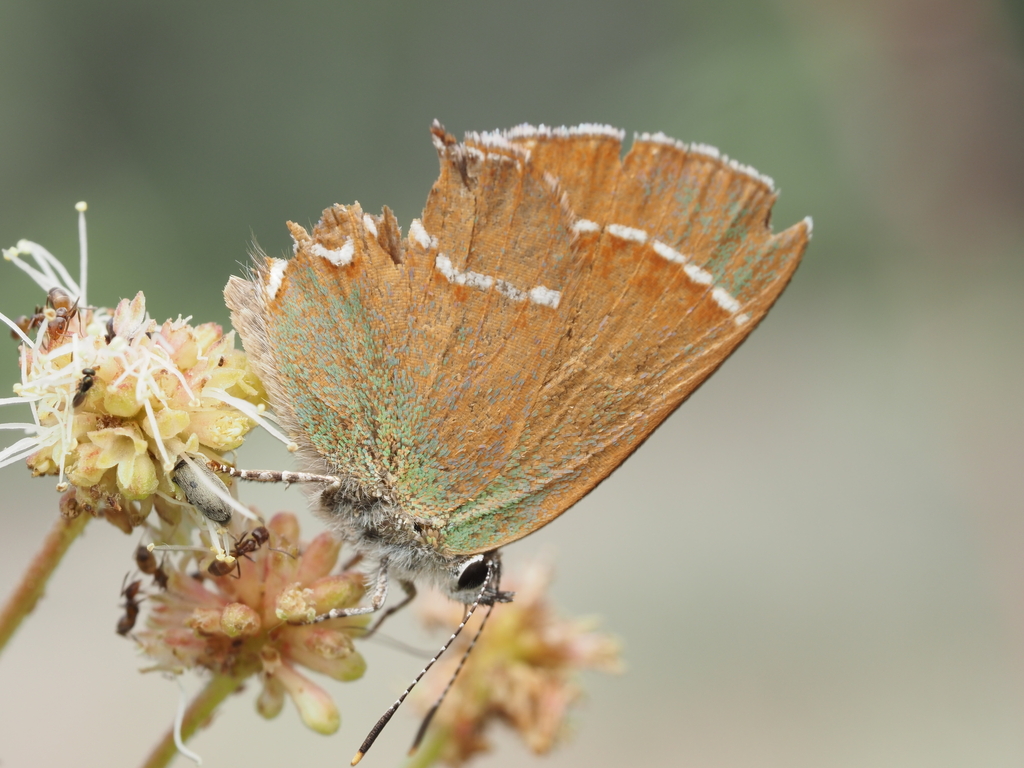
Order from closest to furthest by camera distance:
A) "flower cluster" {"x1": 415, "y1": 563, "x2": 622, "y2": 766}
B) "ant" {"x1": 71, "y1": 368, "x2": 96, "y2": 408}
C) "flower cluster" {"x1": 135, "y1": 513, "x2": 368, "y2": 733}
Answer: "ant" {"x1": 71, "y1": 368, "x2": 96, "y2": 408}, "flower cluster" {"x1": 135, "y1": 513, "x2": 368, "y2": 733}, "flower cluster" {"x1": 415, "y1": 563, "x2": 622, "y2": 766}

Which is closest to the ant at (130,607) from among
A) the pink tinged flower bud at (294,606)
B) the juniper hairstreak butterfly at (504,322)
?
the pink tinged flower bud at (294,606)

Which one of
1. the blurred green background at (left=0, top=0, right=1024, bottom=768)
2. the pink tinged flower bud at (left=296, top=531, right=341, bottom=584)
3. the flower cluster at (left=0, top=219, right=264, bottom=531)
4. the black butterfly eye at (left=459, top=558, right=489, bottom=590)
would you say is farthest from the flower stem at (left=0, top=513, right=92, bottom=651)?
the blurred green background at (left=0, top=0, right=1024, bottom=768)

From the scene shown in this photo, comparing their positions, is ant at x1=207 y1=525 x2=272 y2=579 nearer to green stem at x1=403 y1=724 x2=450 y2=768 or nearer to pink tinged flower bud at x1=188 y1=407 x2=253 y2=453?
pink tinged flower bud at x1=188 y1=407 x2=253 y2=453

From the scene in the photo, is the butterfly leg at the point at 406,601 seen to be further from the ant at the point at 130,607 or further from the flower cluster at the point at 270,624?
the ant at the point at 130,607

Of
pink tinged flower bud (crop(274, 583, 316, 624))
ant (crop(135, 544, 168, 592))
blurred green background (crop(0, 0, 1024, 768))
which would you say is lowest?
ant (crop(135, 544, 168, 592))

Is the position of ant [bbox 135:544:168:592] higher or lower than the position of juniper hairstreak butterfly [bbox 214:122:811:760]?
lower

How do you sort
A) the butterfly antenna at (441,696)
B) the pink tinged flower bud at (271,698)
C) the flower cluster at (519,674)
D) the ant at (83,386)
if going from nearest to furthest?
the ant at (83,386), the pink tinged flower bud at (271,698), the butterfly antenna at (441,696), the flower cluster at (519,674)
